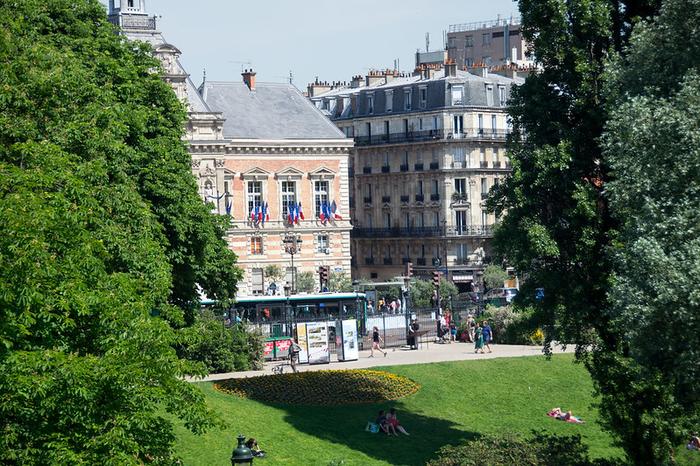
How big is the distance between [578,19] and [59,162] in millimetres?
17798

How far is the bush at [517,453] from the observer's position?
35.5 metres

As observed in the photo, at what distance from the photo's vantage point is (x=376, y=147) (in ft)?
349

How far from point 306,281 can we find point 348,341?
35251mm

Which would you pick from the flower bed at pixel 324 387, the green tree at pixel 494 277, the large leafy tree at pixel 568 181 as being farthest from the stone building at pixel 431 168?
the large leafy tree at pixel 568 181

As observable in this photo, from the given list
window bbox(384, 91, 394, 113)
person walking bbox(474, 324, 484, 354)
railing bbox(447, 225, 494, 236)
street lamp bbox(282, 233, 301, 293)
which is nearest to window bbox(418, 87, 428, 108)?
window bbox(384, 91, 394, 113)

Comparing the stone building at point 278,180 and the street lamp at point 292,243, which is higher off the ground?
the stone building at point 278,180

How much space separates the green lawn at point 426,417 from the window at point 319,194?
41.4 meters

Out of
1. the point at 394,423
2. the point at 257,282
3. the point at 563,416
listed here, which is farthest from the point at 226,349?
the point at 257,282

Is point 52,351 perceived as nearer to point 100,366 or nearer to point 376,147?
point 100,366

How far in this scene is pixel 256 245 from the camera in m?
92.6

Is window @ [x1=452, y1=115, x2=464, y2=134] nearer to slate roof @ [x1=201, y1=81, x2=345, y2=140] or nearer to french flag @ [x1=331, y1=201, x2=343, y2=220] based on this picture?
slate roof @ [x1=201, y1=81, x2=345, y2=140]

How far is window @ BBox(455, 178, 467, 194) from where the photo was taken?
102m

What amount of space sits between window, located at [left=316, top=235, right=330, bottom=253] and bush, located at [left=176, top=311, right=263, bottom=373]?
134ft

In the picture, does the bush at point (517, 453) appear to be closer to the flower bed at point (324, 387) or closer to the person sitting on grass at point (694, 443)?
the person sitting on grass at point (694, 443)
